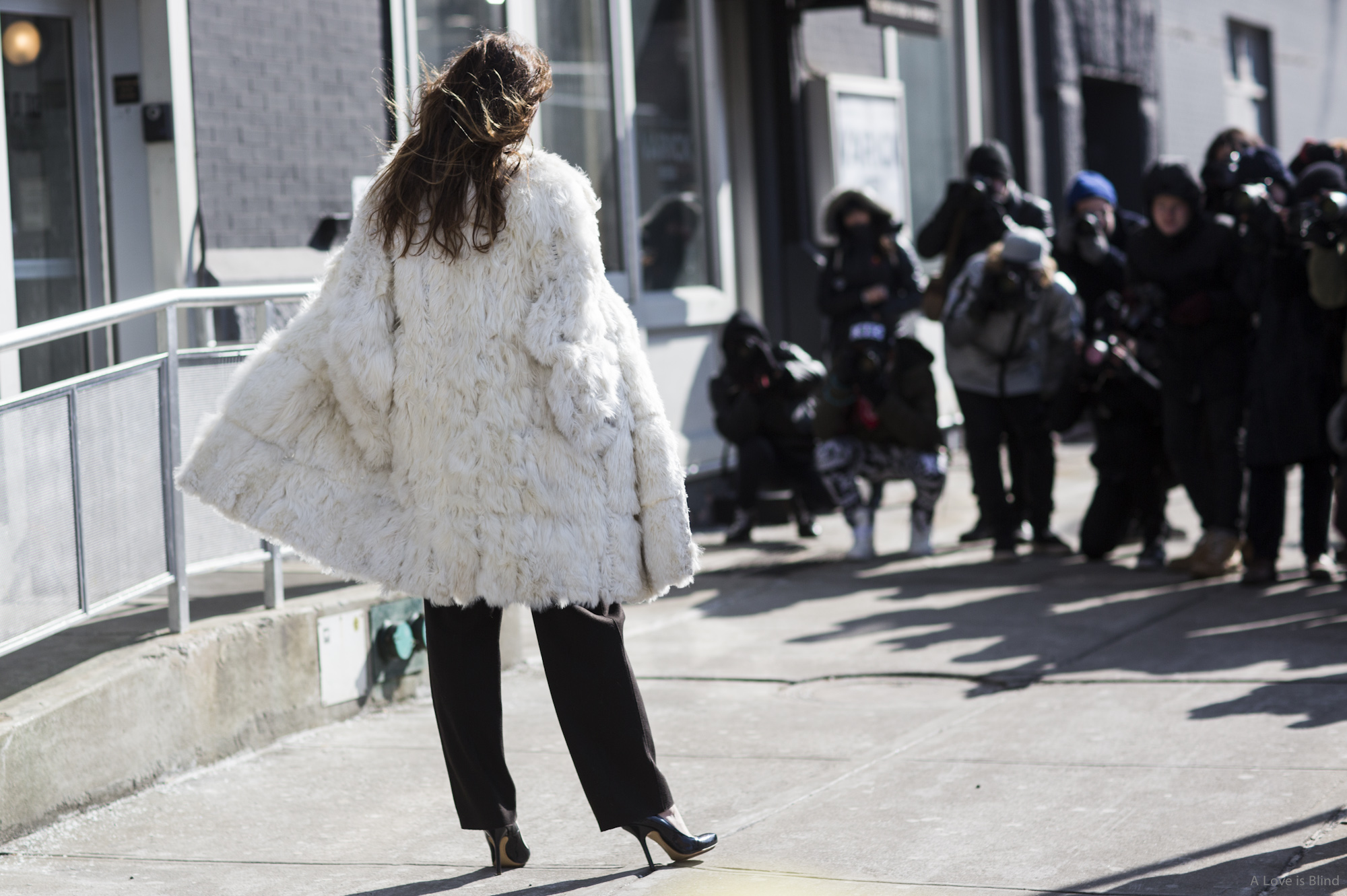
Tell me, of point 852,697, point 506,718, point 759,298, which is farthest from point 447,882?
point 759,298

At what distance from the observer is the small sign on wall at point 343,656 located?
206 inches

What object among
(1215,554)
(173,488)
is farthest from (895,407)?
(173,488)

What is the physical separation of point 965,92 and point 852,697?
7.87m

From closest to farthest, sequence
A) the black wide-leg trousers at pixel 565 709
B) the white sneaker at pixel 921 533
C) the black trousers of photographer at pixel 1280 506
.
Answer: the black wide-leg trousers at pixel 565 709 → the black trousers of photographer at pixel 1280 506 → the white sneaker at pixel 921 533

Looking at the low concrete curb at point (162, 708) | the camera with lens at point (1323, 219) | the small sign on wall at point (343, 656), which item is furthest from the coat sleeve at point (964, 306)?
the small sign on wall at point (343, 656)

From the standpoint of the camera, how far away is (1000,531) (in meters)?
7.73

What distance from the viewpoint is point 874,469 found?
Result: 793 cm

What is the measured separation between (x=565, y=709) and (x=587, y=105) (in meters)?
6.03

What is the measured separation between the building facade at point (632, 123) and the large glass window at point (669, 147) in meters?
0.02

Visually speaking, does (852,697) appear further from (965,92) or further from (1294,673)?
(965,92)

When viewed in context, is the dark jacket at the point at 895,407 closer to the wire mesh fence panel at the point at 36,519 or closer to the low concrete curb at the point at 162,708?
the low concrete curb at the point at 162,708

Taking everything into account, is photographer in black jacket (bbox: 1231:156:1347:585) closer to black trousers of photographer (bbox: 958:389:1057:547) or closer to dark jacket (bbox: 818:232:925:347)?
black trousers of photographer (bbox: 958:389:1057:547)

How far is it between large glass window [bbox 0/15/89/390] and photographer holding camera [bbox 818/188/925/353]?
379 centimetres

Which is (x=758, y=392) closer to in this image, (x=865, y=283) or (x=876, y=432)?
(x=876, y=432)
